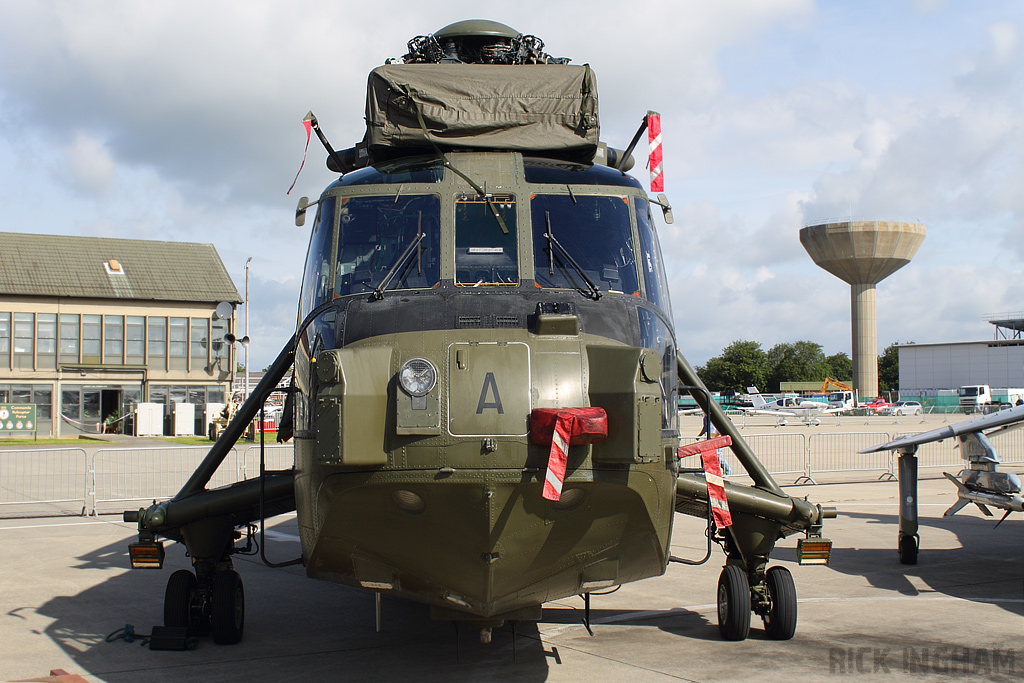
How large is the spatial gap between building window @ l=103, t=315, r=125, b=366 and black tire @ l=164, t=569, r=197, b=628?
39041 mm

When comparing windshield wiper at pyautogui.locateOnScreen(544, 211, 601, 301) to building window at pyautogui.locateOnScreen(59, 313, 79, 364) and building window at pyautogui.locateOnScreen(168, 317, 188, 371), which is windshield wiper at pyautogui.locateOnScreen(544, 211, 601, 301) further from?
building window at pyautogui.locateOnScreen(59, 313, 79, 364)

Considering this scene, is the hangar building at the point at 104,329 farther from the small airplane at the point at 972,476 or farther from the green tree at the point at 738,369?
the green tree at the point at 738,369

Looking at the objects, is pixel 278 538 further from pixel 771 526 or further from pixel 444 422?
pixel 444 422

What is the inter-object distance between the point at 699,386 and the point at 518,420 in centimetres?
280

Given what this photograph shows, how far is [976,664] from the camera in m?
6.70

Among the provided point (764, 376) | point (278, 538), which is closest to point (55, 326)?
point (278, 538)

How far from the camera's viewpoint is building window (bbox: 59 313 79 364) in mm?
42656

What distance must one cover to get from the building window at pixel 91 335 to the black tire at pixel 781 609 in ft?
136

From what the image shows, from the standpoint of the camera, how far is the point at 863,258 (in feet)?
286

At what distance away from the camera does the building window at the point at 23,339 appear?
41906 mm

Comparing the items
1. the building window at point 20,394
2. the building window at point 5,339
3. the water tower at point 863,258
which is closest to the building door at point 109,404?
the building window at point 20,394

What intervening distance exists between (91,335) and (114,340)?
3.31 feet

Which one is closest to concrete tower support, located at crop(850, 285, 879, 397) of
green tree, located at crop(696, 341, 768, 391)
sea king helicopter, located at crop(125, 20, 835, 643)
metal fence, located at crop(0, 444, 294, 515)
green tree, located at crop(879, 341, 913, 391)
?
green tree, located at crop(696, 341, 768, 391)

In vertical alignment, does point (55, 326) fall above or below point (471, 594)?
above
